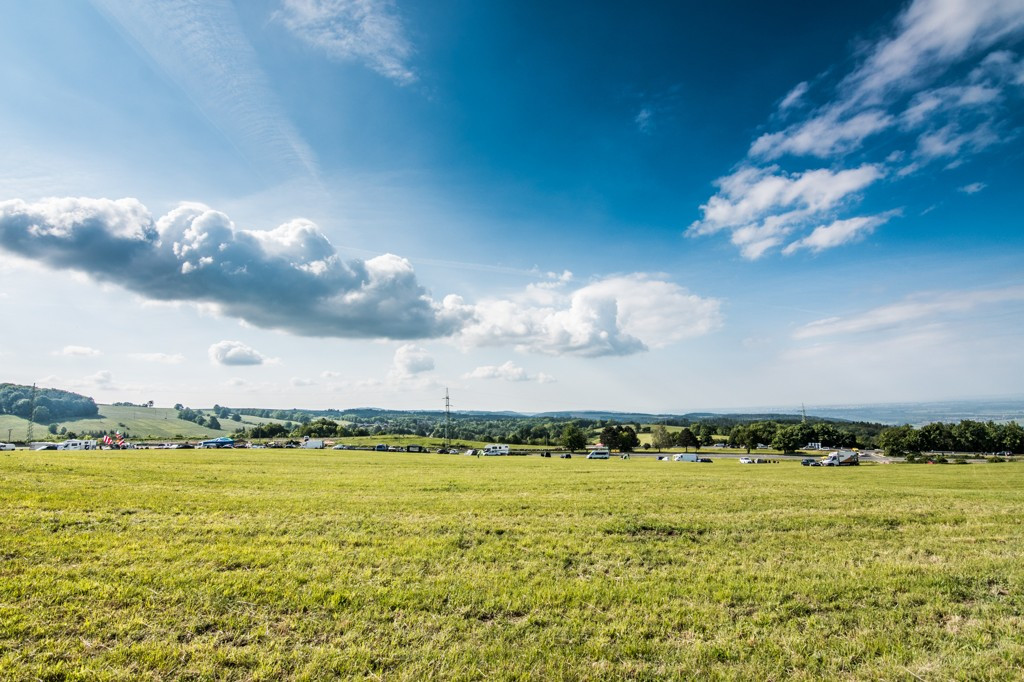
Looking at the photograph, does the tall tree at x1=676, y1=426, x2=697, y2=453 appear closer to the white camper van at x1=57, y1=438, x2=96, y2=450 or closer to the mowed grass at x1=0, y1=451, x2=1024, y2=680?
the mowed grass at x1=0, y1=451, x2=1024, y2=680

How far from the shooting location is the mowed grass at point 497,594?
6.42 metres

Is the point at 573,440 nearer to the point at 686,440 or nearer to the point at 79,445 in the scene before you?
the point at 686,440

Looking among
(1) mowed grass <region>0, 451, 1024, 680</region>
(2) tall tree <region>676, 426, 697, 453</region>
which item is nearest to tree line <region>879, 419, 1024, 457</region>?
(2) tall tree <region>676, 426, 697, 453</region>

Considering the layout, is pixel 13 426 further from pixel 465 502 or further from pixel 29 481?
pixel 465 502

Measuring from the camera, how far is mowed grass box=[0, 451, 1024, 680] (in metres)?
6.42

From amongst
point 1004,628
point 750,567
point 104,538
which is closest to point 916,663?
point 1004,628

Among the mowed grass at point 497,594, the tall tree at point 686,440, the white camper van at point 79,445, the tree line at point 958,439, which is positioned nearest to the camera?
the mowed grass at point 497,594

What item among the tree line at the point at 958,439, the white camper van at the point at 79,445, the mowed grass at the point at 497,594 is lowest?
the tree line at the point at 958,439

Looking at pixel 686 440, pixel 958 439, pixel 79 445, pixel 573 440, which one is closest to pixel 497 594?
pixel 79 445

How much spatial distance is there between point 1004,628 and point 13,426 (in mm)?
246366

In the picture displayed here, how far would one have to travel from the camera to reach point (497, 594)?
343 inches

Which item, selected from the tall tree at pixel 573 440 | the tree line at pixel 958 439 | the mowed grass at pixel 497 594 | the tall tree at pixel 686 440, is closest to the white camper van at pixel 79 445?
the mowed grass at pixel 497 594

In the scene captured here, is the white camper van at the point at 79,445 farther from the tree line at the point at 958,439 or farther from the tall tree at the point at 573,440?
the tree line at the point at 958,439

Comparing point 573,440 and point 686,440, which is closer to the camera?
point 573,440
